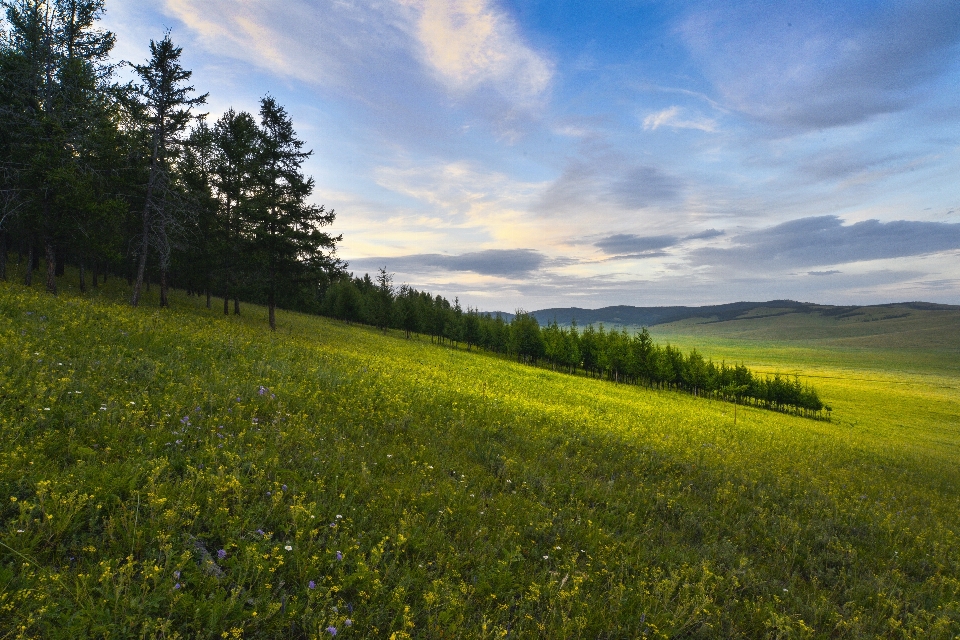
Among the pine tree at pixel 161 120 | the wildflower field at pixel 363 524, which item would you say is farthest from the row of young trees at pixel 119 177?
the wildflower field at pixel 363 524

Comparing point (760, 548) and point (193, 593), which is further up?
point (193, 593)

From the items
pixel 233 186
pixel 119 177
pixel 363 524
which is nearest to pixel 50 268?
pixel 119 177

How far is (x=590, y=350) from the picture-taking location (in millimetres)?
76688

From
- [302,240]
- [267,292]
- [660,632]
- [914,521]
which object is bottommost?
[914,521]

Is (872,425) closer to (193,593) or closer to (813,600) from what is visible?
(813,600)

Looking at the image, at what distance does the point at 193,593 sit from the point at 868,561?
38.4 ft

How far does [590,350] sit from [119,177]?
230 feet

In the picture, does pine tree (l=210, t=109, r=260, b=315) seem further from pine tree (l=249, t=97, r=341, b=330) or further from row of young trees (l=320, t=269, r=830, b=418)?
row of young trees (l=320, t=269, r=830, b=418)

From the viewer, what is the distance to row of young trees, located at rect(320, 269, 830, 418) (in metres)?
68.1

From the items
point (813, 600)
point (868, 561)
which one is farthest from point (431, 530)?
point (868, 561)

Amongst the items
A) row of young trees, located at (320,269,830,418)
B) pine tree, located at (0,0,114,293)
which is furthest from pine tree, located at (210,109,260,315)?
row of young trees, located at (320,269,830,418)

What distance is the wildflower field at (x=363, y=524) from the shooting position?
3.62 m

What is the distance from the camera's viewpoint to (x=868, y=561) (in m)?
7.98

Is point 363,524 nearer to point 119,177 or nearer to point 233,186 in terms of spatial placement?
point 119,177
